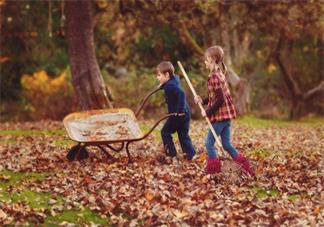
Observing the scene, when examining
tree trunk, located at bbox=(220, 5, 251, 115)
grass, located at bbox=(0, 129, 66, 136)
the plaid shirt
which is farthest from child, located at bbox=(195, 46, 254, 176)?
tree trunk, located at bbox=(220, 5, 251, 115)

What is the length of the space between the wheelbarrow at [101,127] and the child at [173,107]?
0.16 metres

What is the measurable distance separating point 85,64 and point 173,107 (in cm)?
682

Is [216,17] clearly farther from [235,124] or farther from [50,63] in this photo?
[50,63]

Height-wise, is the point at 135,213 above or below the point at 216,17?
below

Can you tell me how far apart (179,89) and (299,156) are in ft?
9.02

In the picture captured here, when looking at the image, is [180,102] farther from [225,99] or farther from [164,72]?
A: [225,99]

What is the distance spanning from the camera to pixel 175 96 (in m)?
10.4

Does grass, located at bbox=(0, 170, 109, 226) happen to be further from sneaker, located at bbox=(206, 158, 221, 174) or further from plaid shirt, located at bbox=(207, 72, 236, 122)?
plaid shirt, located at bbox=(207, 72, 236, 122)

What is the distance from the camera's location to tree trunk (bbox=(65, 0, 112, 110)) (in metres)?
16.8

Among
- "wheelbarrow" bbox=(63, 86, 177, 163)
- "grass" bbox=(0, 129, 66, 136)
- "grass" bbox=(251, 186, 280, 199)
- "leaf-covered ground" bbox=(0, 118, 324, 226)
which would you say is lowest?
"grass" bbox=(0, 129, 66, 136)

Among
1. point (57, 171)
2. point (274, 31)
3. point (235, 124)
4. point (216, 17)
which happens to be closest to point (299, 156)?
point (57, 171)

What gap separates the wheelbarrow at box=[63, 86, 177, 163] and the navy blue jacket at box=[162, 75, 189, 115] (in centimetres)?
14

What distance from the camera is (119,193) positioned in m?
8.23

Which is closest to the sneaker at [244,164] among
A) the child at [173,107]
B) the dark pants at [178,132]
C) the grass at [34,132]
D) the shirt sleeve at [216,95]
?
the shirt sleeve at [216,95]
